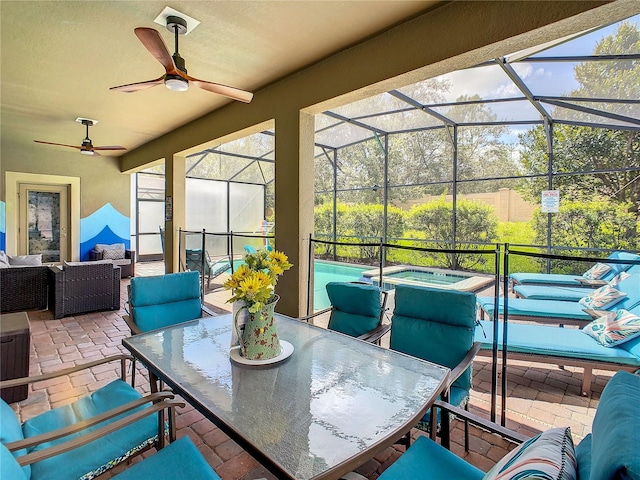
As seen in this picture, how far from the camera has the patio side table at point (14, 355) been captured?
246 cm

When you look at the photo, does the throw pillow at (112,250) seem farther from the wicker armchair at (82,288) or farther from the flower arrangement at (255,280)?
the flower arrangement at (255,280)

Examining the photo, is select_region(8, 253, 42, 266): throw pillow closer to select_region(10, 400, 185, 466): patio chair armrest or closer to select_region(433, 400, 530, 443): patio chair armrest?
select_region(10, 400, 185, 466): patio chair armrest

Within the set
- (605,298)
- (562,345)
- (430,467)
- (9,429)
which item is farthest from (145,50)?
(605,298)

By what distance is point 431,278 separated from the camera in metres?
7.59

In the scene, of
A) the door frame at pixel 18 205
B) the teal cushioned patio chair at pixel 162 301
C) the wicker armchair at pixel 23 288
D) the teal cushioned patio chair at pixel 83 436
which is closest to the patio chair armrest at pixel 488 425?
the teal cushioned patio chair at pixel 83 436

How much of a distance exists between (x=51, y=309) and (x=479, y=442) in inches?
224

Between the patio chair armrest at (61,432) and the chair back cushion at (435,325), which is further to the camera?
the chair back cushion at (435,325)

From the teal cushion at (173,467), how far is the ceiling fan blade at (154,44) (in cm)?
237

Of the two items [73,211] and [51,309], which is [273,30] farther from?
[73,211]

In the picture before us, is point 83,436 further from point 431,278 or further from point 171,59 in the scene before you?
point 431,278

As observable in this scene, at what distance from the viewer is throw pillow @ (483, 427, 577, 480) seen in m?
0.75

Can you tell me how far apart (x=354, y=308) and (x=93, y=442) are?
5.47ft

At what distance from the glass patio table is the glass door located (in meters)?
7.71

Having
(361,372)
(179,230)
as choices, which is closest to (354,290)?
(361,372)
